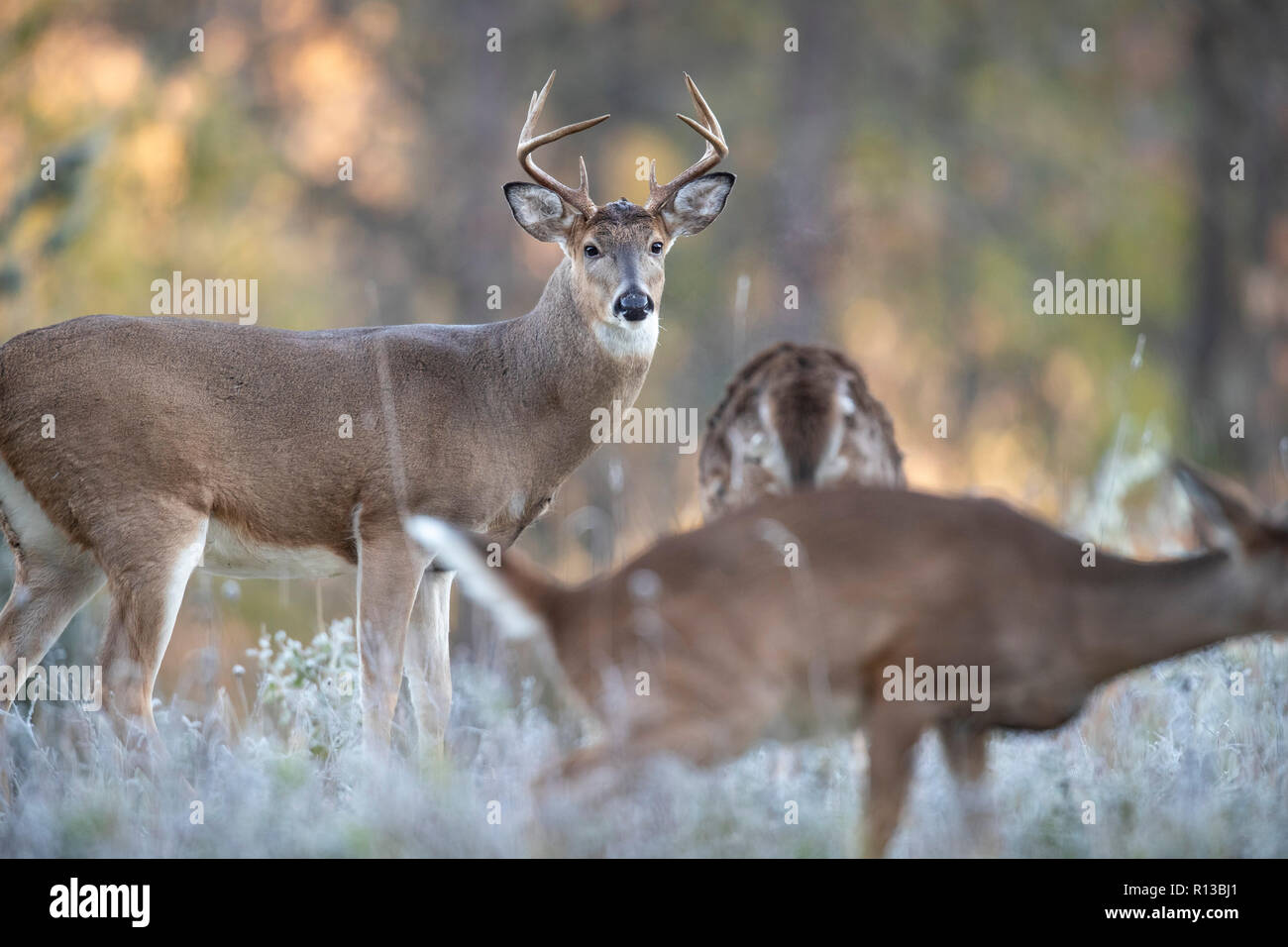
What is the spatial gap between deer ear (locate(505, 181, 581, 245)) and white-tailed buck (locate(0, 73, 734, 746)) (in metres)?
0.04

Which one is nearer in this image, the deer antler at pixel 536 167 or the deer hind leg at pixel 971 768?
the deer hind leg at pixel 971 768

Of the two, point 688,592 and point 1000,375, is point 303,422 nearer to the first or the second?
point 688,592

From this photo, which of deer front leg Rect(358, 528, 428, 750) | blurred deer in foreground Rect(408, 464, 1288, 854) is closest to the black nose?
deer front leg Rect(358, 528, 428, 750)

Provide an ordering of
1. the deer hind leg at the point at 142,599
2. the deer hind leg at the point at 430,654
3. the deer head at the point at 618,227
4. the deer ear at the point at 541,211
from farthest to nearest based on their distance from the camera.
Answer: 1. the deer ear at the point at 541,211
2. the deer head at the point at 618,227
3. the deer hind leg at the point at 430,654
4. the deer hind leg at the point at 142,599

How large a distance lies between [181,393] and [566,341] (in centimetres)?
166

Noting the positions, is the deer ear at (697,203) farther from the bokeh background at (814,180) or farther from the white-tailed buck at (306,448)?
the bokeh background at (814,180)

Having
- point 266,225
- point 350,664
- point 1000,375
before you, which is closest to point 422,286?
point 266,225

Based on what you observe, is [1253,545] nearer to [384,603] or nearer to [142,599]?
[384,603]

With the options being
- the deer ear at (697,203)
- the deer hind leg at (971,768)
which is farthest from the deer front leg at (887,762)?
the deer ear at (697,203)

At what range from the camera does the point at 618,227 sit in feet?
22.8

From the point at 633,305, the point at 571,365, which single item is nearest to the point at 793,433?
the point at 633,305

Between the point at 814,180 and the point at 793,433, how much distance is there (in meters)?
12.0

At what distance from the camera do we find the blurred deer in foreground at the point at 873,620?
4.36m

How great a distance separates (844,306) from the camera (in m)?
20.9
